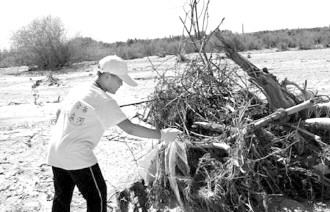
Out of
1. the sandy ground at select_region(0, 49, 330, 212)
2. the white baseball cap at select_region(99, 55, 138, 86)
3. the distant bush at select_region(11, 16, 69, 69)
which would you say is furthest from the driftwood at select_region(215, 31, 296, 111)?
the distant bush at select_region(11, 16, 69, 69)

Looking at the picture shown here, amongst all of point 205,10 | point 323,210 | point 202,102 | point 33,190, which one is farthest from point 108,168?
point 323,210

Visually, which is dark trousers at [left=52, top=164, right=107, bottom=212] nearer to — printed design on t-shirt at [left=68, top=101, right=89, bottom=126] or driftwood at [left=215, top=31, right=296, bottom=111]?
printed design on t-shirt at [left=68, top=101, right=89, bottom=126]

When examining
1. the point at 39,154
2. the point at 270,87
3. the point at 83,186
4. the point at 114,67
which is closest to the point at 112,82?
the point at 114,67

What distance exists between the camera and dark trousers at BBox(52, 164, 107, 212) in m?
2.57

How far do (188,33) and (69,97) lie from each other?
1.42 m

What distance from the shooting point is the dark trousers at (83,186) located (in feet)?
8.45

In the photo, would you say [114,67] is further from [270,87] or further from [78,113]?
[270,87]

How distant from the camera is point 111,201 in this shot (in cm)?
359

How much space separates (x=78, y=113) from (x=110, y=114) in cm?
19

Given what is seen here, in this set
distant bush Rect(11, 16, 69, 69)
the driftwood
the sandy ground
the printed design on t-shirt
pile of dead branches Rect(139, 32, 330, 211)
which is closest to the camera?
the printed design on t-shirt

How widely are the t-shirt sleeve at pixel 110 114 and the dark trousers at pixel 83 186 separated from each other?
33 centimetres

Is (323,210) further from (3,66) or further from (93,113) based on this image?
(3,66)

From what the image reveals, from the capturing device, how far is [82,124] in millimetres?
2484

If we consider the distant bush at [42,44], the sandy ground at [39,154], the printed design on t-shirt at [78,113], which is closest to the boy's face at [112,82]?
the printed design on t-shirt at [78,113]
